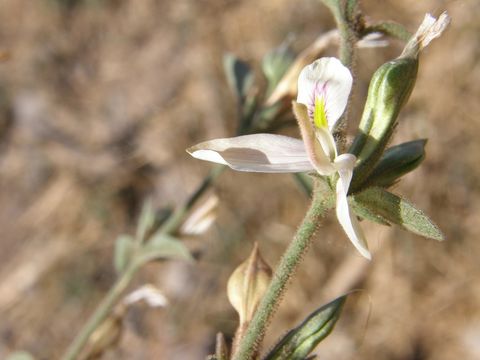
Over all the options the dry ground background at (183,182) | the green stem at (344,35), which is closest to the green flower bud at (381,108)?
the green stem at (344,35)

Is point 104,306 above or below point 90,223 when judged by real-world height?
above

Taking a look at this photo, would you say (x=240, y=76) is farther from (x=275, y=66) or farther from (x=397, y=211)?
(x=397, y=211)

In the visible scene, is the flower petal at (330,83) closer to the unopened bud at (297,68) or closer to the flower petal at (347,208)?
the flower petal at (347,208)

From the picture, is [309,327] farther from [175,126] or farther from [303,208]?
[175,126]

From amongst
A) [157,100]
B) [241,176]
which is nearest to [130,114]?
[157,100]

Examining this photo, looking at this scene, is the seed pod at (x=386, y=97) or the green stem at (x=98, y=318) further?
the green stem at (x=98, y=318)

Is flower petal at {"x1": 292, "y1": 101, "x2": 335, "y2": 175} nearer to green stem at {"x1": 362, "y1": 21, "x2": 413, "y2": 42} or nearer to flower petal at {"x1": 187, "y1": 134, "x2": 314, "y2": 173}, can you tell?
flower petal at {"x1": 187, "y1": 134, "x2": 314, "y2": 173}

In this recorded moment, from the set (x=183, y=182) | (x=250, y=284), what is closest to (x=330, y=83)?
(x=250, y=284)
